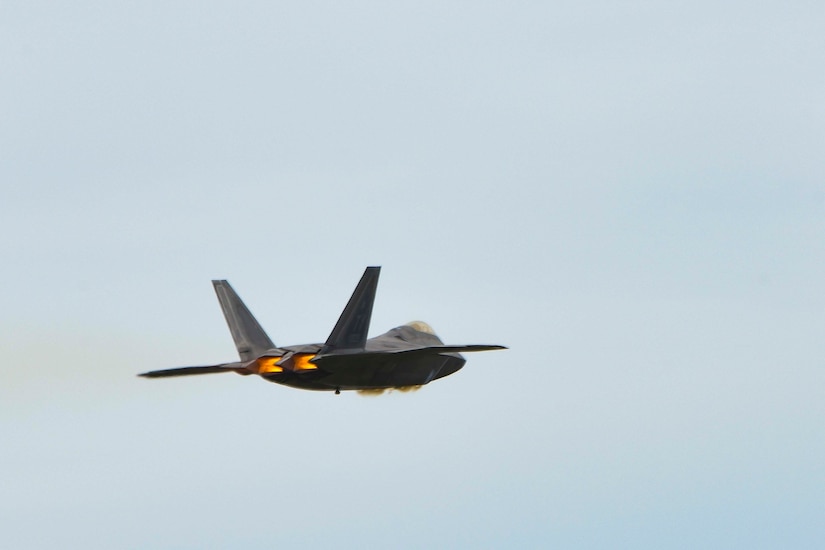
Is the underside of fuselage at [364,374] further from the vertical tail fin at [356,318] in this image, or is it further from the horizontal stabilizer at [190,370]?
the horizontal stabilizer at [190,370]

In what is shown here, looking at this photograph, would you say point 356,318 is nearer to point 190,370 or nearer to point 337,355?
point 337,355

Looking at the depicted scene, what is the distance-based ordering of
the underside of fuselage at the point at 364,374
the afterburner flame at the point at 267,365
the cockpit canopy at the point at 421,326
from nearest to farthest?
1. the afterburner flame at the point at 267,365
2. the underside of fuselage at the point at 364,374
3. the cockpit canopy at the point at 421,326

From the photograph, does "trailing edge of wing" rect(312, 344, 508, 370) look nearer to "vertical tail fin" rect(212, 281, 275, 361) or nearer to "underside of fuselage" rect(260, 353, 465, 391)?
"underside of fuselage" rect(260, 353, 465, 391)

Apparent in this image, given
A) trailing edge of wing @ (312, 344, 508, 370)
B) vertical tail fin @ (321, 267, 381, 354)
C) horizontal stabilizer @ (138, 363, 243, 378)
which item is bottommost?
horizontal stabilizer @ (138, 363, 243, 378)

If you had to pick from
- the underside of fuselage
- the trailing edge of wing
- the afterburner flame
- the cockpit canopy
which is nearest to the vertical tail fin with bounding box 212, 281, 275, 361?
the afterburner flame

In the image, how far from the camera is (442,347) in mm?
63281

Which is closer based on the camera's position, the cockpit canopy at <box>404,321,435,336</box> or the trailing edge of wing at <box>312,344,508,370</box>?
the trailing edge of wing at <box>312,344,508,370</box>

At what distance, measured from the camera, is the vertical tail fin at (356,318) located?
206 feet

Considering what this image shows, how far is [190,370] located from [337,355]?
546 centimetres

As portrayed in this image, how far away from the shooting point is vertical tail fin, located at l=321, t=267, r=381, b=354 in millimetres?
62750

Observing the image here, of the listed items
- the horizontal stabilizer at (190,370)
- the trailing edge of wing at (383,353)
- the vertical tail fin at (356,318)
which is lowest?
the horizontal stabilizer at (190,370)

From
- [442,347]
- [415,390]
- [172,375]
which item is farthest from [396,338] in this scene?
[172,375]

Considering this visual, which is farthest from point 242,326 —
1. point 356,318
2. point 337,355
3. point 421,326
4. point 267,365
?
point 421,326

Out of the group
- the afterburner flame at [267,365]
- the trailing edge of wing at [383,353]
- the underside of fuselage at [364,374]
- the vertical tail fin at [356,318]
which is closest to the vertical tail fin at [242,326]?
the afterburner flame at [267,365]
